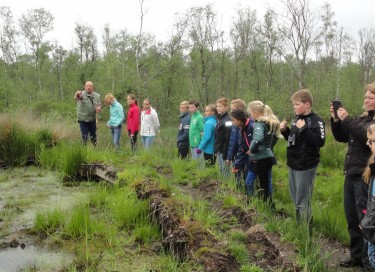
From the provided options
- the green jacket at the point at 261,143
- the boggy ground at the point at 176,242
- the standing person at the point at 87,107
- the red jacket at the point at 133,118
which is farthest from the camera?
the red jacket at the point at 133,118

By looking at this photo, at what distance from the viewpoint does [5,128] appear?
763cm

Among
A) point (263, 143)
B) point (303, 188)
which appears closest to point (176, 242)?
point (303, 188)

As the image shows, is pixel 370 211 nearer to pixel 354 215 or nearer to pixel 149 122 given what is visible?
pixel 354 215

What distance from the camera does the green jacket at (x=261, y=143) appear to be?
462 centimetres

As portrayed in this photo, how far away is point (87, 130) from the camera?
9055mm

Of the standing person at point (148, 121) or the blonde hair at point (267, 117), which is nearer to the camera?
the blonde hair at point (267, 117)

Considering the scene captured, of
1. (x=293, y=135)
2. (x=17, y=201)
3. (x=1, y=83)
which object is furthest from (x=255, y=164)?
(x=1, y=83)

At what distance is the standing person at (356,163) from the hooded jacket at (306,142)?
0.26 m

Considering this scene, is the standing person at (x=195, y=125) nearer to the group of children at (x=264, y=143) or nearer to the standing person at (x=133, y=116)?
the group of children at (x=264, y=143)

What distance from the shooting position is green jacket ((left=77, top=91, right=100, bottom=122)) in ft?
28.4

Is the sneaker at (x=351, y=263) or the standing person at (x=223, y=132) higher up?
the standing person at (x=223, y=132)

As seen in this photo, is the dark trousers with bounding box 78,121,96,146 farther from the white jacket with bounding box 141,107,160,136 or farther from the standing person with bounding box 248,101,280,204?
the standing person with bounding box 248,101,280,204

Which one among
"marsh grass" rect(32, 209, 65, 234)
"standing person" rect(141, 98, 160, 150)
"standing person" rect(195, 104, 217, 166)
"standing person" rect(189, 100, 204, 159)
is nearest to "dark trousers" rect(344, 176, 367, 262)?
"marsh grass" rect(32, 209, 65, 234)

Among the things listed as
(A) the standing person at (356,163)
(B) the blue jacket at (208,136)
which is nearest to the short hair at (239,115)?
(A) the standing person at (356,163)
